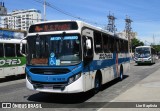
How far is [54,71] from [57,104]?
1168 millimetres

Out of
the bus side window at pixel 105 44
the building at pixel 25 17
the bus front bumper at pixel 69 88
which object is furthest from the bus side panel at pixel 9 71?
the building at pixel 25 17

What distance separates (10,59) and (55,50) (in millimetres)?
10305

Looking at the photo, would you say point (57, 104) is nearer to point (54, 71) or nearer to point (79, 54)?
point (54, 71)

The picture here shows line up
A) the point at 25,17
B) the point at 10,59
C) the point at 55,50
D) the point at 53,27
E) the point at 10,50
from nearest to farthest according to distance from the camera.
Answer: the point at 55,50 → the point at 53,27 → the point at 10,59 → the point at 10,50 → the point at 25,17

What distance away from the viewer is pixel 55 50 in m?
10.1

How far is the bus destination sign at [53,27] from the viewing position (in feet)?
33.9

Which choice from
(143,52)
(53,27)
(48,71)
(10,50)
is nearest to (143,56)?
(143,52)

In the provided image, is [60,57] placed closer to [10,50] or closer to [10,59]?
[10,59]

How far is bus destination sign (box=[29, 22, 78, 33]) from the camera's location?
10.3 meters

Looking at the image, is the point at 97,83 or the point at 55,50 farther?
the point at 97,83

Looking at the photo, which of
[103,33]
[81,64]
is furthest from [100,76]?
[81,64]

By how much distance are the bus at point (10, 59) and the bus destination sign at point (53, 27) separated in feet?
28.5

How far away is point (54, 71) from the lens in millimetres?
9953

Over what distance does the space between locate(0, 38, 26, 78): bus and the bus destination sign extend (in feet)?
28.5
